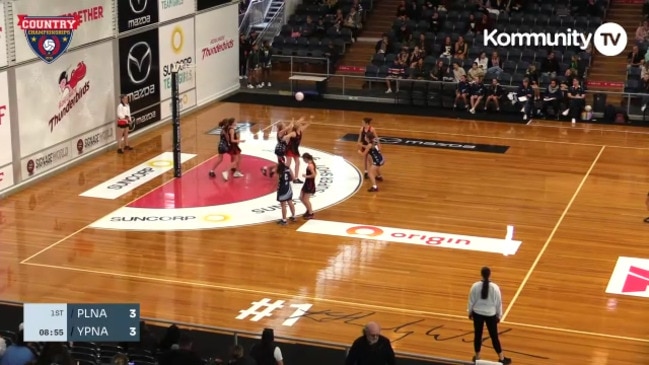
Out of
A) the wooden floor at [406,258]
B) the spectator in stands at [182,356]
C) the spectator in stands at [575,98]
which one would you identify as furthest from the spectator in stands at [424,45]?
the spectator in stands at [182,356]

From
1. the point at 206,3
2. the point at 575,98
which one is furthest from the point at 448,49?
the point at 206,3

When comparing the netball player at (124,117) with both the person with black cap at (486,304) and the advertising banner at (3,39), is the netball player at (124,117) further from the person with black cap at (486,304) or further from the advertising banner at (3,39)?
the person with black cap at (486,304)

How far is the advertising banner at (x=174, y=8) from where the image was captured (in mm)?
29547

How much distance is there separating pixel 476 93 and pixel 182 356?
69.3ft

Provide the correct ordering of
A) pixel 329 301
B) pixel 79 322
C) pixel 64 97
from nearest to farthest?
pixel 79 322 < pixel 329 301 < pixel 64 97

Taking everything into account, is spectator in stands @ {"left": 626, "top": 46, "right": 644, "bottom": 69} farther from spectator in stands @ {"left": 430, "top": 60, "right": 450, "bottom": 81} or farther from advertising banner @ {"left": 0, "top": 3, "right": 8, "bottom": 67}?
advertising banner @ {"left": 0, "top": 3, "right": 8, "bottom": 67}

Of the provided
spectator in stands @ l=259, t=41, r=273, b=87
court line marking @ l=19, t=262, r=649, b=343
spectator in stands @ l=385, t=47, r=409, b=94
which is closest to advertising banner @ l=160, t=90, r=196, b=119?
spectator in stands @ l=259, t=41, r=273, b=87

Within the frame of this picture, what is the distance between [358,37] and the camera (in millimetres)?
37594

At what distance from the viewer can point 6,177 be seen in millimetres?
23328

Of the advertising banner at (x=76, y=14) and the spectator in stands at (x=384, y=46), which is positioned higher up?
the advertising banner at (x=76, y=14)

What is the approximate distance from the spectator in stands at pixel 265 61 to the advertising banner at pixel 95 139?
8.70 meters

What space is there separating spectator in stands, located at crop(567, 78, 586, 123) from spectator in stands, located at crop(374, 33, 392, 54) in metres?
6.79

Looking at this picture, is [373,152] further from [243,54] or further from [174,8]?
[243,54]

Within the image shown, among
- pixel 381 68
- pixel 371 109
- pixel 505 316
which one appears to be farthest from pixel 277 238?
pixel 381 68
